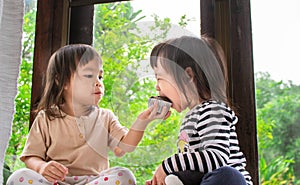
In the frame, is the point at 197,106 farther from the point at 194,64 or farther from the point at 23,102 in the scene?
the point at 23,102

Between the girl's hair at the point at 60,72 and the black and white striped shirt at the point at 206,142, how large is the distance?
49cm

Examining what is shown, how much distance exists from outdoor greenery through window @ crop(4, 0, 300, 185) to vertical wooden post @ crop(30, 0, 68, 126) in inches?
7.3

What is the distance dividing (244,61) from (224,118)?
16.4 inches

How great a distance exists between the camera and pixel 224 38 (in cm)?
146

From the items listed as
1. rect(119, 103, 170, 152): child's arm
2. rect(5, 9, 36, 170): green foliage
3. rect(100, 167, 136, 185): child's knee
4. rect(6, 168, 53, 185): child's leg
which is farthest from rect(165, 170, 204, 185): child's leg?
rect(5, 9, 36, 170): green foliage

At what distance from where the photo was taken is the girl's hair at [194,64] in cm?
122

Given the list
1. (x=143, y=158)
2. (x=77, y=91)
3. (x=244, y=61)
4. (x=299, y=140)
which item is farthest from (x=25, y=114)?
(x=299, y=140)

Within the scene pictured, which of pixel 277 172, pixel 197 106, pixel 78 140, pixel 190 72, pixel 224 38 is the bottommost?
pixel 277 172

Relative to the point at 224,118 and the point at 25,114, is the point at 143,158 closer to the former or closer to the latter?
the point at 224,118

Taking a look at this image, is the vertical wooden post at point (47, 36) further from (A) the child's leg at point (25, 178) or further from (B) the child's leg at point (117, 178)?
(B) the child's leg at point (117, 178)

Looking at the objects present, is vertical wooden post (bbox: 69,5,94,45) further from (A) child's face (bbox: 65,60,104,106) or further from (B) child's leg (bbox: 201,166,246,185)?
(B) child's leg (bbox: 201,166,246,185)

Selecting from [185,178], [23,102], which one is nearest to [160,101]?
[185,178]

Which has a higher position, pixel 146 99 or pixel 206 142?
pixel 146 99

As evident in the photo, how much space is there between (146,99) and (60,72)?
383 millimetres
